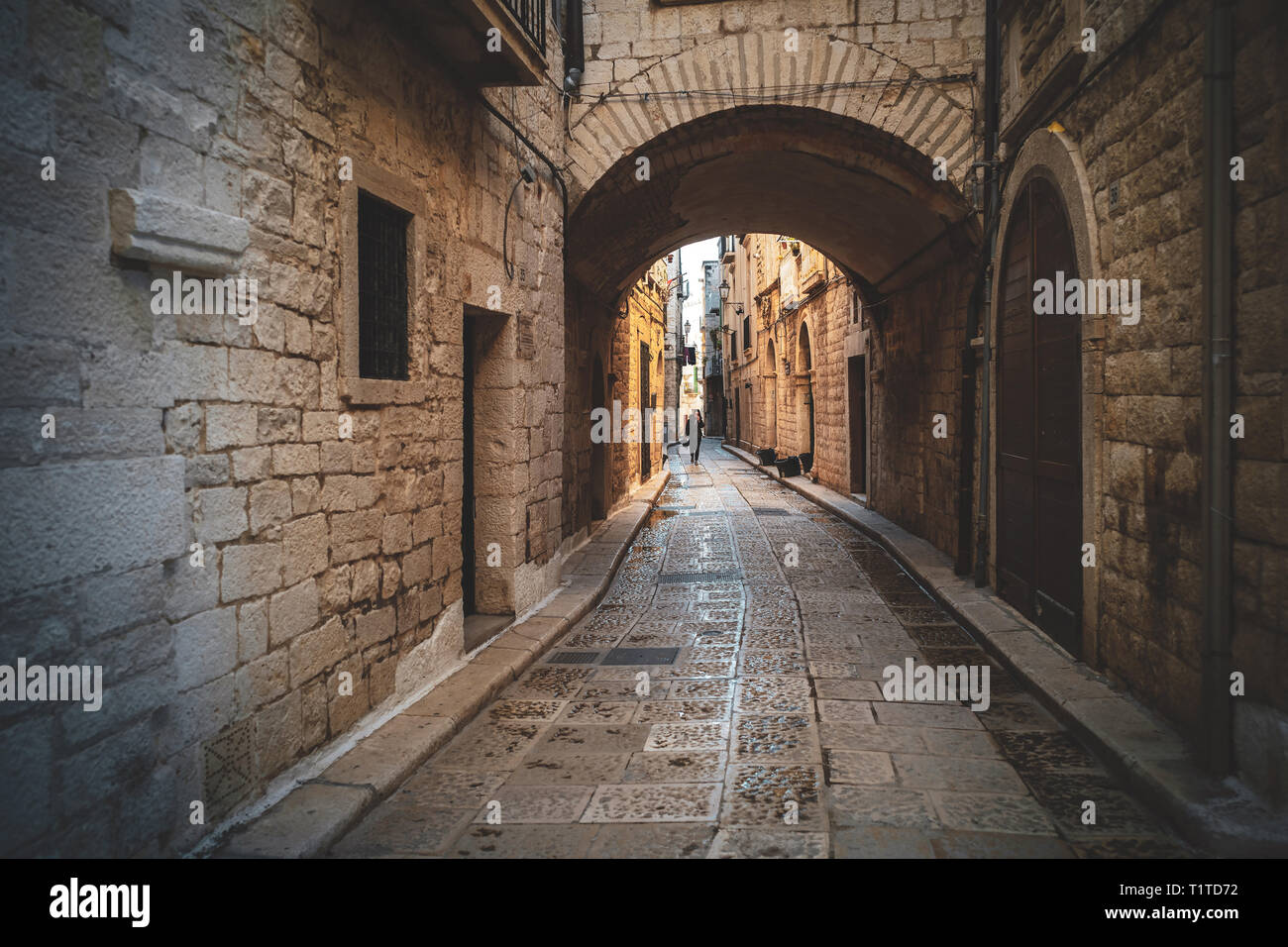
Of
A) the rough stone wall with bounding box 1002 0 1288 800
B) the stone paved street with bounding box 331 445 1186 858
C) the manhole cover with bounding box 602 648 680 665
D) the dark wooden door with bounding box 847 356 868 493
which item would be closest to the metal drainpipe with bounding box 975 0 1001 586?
the stone paved street with bounding box 331 445 1186 858

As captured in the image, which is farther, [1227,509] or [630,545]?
[630,545]

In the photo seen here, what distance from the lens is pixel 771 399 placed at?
24047 millimetres

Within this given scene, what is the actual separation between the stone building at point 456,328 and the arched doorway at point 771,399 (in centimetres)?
1479

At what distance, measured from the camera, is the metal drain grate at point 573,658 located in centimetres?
579

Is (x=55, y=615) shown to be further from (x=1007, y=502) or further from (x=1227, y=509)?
(x=1007, y=502)

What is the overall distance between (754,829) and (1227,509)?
2.18 meters

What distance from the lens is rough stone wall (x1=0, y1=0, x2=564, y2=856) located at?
240cm

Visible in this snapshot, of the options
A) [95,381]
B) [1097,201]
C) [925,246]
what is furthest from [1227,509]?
[925,246]

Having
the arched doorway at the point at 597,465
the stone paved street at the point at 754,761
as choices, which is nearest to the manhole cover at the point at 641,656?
the stone paved street at the point at 754,761

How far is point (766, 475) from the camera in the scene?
20891 millimetres

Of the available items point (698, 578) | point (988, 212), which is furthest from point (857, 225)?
point (698, 578)

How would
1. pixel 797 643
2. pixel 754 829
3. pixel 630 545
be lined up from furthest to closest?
1. pixel 630 545
2. pixel 797 643
3. pixel 754 829

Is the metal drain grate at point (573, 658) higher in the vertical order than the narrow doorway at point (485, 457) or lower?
lower

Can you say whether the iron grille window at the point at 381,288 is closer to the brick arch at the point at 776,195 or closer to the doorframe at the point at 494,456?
the doorframe at the point at 494,456
